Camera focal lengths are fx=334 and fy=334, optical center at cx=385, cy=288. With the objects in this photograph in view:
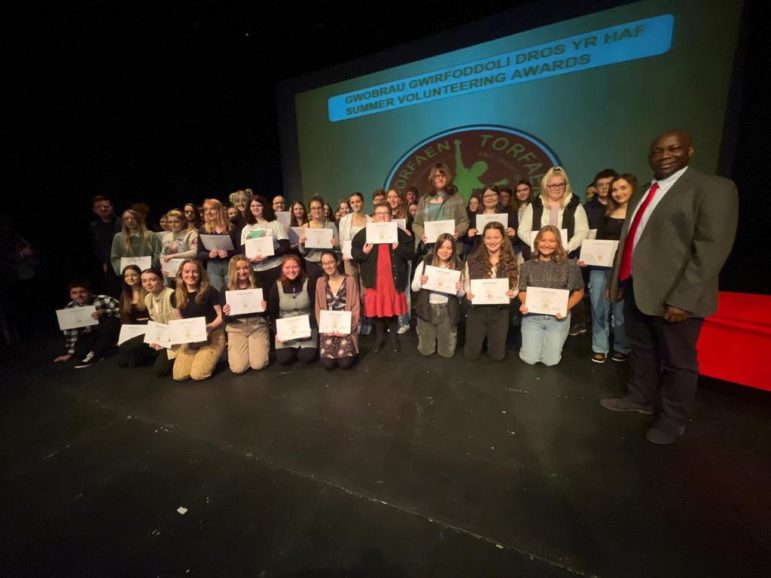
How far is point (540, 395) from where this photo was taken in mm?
2803

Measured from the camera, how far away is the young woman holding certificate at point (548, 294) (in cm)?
312

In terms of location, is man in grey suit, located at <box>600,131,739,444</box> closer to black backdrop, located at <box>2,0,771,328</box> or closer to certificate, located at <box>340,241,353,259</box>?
certificate, located at <box>340,241,353,259</box>

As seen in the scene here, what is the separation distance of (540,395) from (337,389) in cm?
175

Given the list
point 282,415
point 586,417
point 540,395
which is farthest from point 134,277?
point 586,417

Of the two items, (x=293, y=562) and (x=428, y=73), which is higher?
(x=428, y=73)

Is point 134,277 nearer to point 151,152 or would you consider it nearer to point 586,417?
point 151,152

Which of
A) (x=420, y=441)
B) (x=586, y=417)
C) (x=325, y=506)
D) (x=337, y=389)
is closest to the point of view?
(x=325, y=506)

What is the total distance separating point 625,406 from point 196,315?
391cm

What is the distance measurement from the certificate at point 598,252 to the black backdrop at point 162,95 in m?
2.27

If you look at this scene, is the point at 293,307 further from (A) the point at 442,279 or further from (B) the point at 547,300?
(B) the point at 547,300

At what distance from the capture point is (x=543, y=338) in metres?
3.31

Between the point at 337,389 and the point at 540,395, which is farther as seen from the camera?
the point at 337,389

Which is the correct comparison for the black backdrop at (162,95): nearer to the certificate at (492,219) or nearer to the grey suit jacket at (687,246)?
the certificate at (492,219)

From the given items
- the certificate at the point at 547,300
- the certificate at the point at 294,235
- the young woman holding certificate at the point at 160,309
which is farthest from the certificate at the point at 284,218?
the certificate at the point at 547,300
